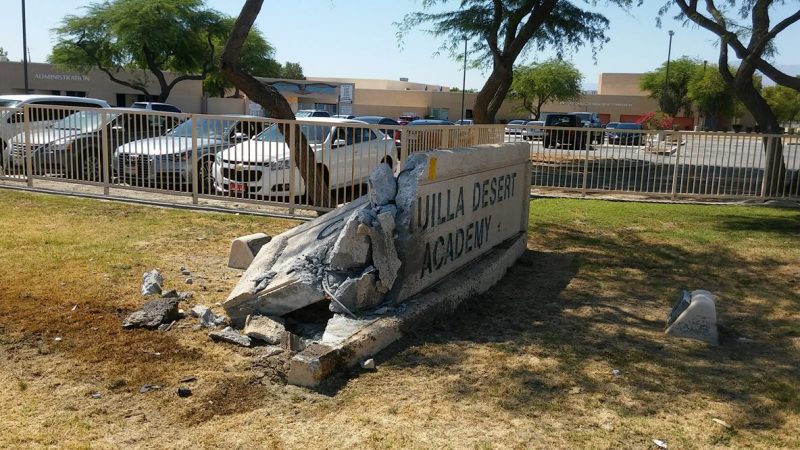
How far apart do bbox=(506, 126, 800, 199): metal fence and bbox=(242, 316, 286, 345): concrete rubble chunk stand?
10471mm

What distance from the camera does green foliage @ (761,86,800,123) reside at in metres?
74.0

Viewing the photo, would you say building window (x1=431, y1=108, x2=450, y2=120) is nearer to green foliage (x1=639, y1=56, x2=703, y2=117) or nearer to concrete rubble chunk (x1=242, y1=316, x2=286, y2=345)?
green foliage (x1=639, y1=56, x2=703, y2=117)

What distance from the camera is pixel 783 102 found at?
7412 centimetres

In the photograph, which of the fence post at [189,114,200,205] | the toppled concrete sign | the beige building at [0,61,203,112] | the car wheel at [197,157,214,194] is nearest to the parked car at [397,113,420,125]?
the beige building at [0,61,203,112]

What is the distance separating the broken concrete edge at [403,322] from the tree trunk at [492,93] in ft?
41.4

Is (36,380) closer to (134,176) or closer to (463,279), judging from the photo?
(463,279)

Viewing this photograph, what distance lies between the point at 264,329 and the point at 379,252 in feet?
3.50

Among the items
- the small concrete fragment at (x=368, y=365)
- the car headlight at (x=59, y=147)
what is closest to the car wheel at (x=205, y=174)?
the car headlight at (x=59, y=147)

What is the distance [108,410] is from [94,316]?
1858 mm

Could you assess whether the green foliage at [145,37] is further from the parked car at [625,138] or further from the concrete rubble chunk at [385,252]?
the concrete rubble chunk at [385,252]

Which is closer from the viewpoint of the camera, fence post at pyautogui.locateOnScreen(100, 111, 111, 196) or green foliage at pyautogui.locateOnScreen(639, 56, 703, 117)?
fence post at pyautogui.locateOnScreen(100, 111, 111, 196)

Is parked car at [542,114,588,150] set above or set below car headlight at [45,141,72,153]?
above

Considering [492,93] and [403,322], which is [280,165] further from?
[492,93]

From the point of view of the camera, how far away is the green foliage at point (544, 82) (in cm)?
6781
